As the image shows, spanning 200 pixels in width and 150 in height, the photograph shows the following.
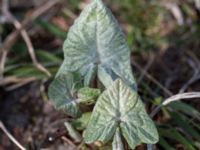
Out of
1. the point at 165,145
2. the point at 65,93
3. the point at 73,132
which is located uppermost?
the point at 65,93

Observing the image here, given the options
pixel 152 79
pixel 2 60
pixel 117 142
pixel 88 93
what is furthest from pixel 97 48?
pixel 2 60

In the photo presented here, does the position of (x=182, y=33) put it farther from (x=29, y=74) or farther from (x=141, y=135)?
(x=141, y=135)

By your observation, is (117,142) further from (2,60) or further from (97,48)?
(2,60)

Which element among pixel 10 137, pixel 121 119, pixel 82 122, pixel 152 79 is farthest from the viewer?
pixel 152 79

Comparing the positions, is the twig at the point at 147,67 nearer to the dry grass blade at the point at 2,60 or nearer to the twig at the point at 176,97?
the twig at the point at 176,97

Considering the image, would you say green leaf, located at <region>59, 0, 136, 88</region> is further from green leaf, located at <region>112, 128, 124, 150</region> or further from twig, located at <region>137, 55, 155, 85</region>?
twig, located at <region>137, 55, 155, 85</region>
